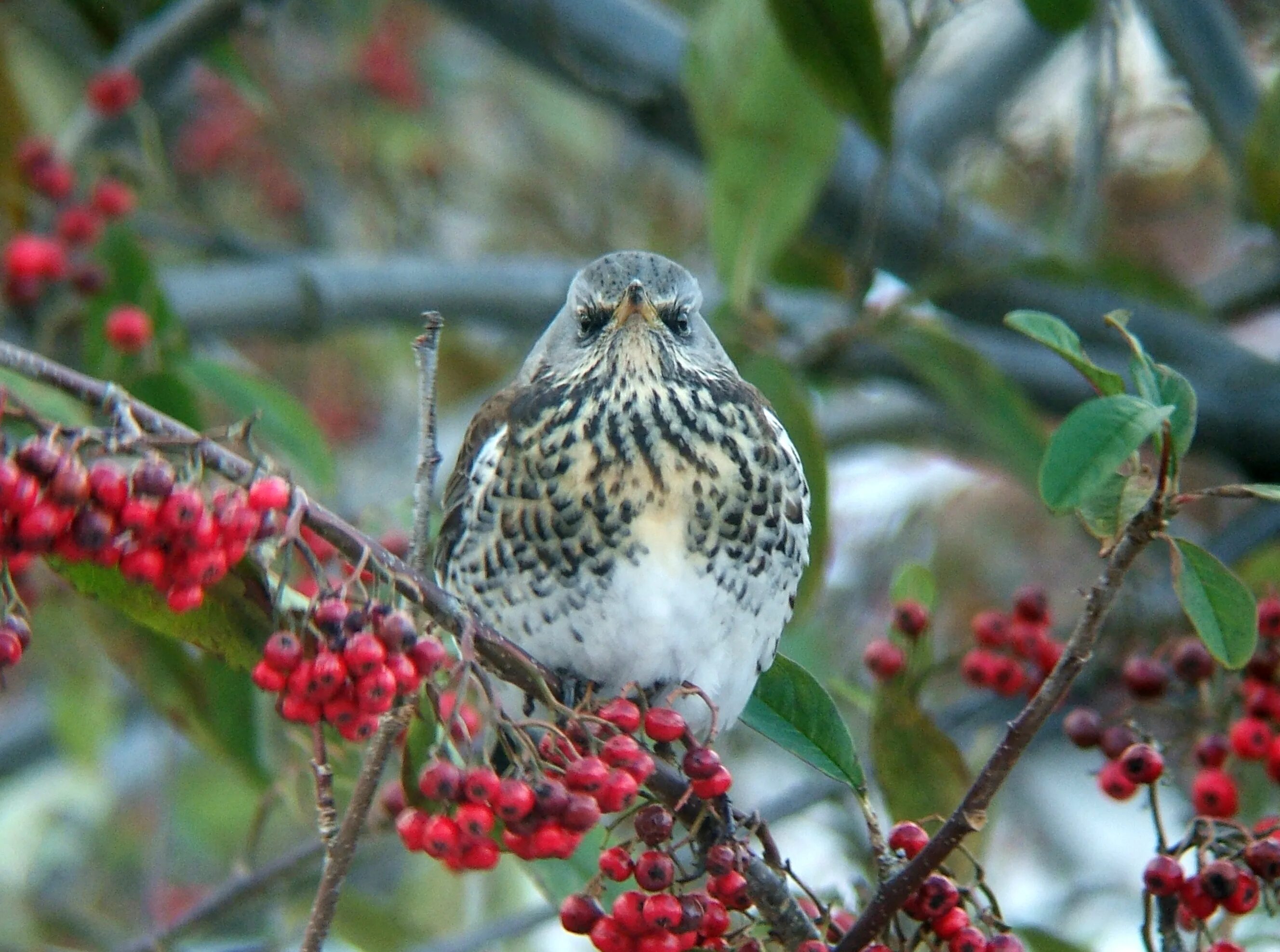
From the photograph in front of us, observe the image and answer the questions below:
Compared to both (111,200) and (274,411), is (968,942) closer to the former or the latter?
(274,411)

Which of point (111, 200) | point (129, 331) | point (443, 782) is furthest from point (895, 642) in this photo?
point (111, 200)

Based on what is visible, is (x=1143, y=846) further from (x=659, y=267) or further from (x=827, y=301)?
(x=659, y=267)

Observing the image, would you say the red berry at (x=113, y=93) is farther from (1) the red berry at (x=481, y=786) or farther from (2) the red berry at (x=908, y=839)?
(2) the red berry at (x=908, y=839)

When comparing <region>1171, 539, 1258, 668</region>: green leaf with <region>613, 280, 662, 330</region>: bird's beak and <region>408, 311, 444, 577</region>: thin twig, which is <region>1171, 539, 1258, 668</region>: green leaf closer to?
<region>408, 311, 444, 577</region>: thin twig

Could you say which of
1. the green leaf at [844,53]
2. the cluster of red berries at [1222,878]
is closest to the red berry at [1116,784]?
the cluster of red berries at [1222,878]

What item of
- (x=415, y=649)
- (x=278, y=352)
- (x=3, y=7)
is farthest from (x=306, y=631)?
(x=278, y=352)
